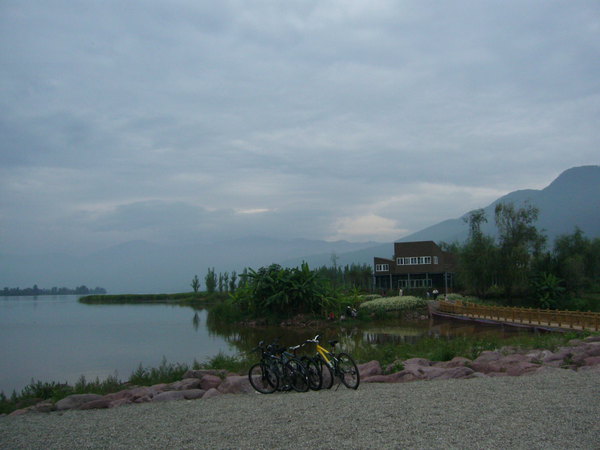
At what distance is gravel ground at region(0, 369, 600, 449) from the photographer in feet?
18.9

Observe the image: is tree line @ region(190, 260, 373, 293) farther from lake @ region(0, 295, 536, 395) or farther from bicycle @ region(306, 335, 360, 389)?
bicycle @ region(306, 335, 360, 389)

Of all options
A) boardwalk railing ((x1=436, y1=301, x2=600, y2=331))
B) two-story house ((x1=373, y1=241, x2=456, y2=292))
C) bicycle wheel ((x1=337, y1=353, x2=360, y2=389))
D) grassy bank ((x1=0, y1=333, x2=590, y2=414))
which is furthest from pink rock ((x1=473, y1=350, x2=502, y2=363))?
A: two-story house ((x1=373, y1=241, x2=456, y2=292))

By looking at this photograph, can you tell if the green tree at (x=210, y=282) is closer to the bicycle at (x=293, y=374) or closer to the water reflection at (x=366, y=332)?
the water reflection at (x=366, y=332)

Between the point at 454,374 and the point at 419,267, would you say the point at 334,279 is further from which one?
the point at 454,374

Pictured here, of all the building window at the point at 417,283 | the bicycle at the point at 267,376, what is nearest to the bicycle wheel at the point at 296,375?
the bicycle at the point at 267,376

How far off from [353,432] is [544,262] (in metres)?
40.8

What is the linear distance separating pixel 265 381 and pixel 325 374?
1.17 meters

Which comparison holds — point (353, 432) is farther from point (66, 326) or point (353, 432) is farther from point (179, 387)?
point (66, 326)

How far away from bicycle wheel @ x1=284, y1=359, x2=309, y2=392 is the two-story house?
44841 mm

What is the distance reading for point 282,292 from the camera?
37250mm

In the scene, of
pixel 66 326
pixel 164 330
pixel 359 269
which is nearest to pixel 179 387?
pixel 164 330

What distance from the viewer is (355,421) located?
6.51 meters

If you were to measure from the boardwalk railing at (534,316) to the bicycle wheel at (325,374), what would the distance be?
15877 millimetres

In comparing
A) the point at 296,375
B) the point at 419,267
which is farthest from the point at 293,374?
the point at 419,267
